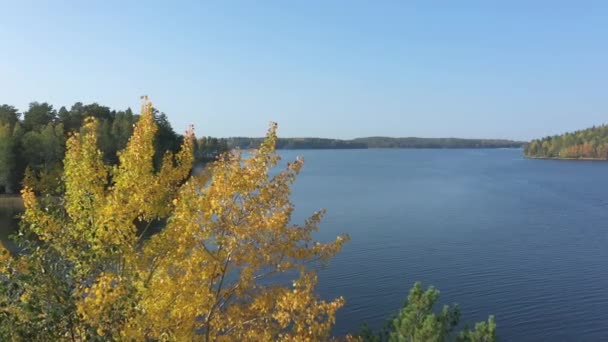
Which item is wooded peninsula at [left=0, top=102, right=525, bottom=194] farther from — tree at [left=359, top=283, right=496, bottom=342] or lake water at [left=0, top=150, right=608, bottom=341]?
tree at [left=359, top=283, right=496, bottom=342]

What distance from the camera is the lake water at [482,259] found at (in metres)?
28.4

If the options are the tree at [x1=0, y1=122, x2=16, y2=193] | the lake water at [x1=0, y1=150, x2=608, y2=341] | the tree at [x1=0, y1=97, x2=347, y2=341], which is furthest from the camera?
the tree at [x1=0, y1=122, x2=16, y2=193]

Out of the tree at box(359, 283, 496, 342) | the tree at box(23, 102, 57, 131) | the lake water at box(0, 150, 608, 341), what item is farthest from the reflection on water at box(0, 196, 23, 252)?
the tree at box(359, 283, 496, 342)

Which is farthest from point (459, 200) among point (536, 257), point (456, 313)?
point (456, 313)

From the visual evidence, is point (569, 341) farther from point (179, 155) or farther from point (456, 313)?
point (179, 155)

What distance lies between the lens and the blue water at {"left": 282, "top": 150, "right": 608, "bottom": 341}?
28436 mm

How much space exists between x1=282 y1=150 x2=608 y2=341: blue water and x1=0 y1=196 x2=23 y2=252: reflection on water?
86.8ft

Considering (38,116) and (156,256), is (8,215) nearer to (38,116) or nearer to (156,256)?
(38,116)

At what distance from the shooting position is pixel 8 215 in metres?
56.0

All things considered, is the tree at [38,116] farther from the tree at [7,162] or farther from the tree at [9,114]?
the tree at [7,162]

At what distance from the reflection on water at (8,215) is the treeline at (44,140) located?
2.98 m

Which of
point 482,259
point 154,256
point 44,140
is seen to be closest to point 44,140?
point 44,140

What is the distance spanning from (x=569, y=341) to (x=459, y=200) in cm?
4655

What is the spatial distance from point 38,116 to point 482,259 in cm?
8005
